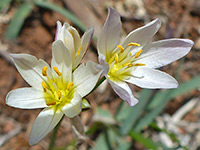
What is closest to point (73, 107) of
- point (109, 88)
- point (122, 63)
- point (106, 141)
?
point (122, 63)

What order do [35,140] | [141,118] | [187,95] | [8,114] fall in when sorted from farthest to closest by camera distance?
[187,95], [8,114], [141,118], [35,140]

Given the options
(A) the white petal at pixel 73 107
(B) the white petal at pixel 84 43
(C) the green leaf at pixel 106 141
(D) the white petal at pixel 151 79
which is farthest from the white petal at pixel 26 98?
(C) the green leaf at pixel 106 141

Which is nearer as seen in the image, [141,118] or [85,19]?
[141,118]

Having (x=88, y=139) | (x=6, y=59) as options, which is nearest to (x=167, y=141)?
(x=88, y=139)

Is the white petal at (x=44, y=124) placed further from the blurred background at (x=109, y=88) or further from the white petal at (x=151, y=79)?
the blurred background at (x=109, y=88)

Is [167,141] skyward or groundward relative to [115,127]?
groundward

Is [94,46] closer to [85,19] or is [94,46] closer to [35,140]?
[85,19]

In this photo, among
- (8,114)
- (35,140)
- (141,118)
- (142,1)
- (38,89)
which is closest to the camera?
(35,140)
